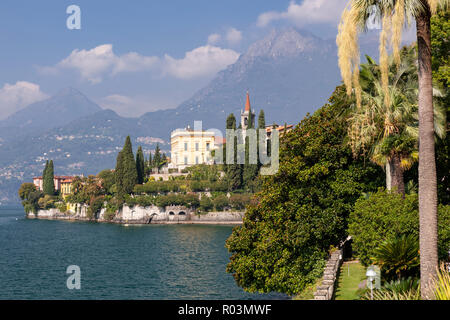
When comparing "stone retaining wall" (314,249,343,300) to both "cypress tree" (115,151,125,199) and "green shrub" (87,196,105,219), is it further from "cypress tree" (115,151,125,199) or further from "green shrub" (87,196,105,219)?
"green shrub" (87,196,105,219)

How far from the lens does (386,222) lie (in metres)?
15.7

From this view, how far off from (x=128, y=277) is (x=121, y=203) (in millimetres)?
67601

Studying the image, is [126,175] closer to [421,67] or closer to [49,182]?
[49,182]

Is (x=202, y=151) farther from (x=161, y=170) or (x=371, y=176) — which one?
(x=371, y=176)

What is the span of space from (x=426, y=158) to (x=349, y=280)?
947 cm

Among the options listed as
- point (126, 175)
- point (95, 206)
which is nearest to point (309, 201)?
point (126, 175)

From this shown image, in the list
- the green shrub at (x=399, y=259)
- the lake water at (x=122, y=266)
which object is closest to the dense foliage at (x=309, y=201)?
the green shrub at (x=399, y=259)

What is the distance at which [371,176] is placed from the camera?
862 inches

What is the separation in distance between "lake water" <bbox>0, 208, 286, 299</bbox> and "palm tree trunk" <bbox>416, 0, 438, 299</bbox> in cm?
2055

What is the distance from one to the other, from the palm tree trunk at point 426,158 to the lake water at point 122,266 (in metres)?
20.5

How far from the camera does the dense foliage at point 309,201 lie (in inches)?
826

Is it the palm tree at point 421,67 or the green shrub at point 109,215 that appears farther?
the green shrub at point 109,215

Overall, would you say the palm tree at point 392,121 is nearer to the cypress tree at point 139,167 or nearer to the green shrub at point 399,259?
the green shrub at point 399,259
